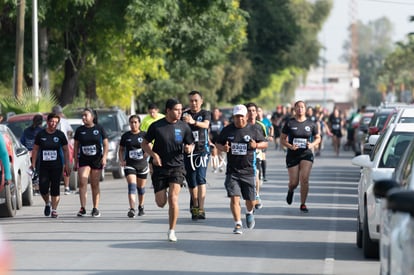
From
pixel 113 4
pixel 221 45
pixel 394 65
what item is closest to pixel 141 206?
pixel 113 4

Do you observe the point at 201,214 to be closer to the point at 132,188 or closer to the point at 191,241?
the point at 132,188

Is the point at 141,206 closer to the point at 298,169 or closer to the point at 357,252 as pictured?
the point at 298,169

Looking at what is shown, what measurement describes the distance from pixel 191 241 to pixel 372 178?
3.04 m

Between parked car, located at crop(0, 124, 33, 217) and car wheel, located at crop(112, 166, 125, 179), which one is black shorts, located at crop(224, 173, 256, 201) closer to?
parked car, located at crop(0, 124, 33, 217)

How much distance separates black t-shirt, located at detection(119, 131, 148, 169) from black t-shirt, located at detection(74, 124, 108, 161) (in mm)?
398

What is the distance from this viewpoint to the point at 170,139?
15609 millimetres

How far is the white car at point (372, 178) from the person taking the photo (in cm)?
1260

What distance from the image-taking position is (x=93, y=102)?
4897 centimetres

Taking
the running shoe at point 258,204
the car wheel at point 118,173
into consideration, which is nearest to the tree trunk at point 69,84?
the car wheel at point 118,173

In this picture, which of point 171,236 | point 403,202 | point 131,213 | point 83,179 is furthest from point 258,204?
point 403,202

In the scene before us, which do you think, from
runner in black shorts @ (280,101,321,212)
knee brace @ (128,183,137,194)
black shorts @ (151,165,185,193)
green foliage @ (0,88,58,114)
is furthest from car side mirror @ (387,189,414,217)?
green foliage @ (0,88,58,114)

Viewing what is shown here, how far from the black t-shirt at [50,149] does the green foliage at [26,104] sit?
51.5ft

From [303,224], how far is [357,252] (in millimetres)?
3587

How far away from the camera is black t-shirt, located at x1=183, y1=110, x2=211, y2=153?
60.4ft
